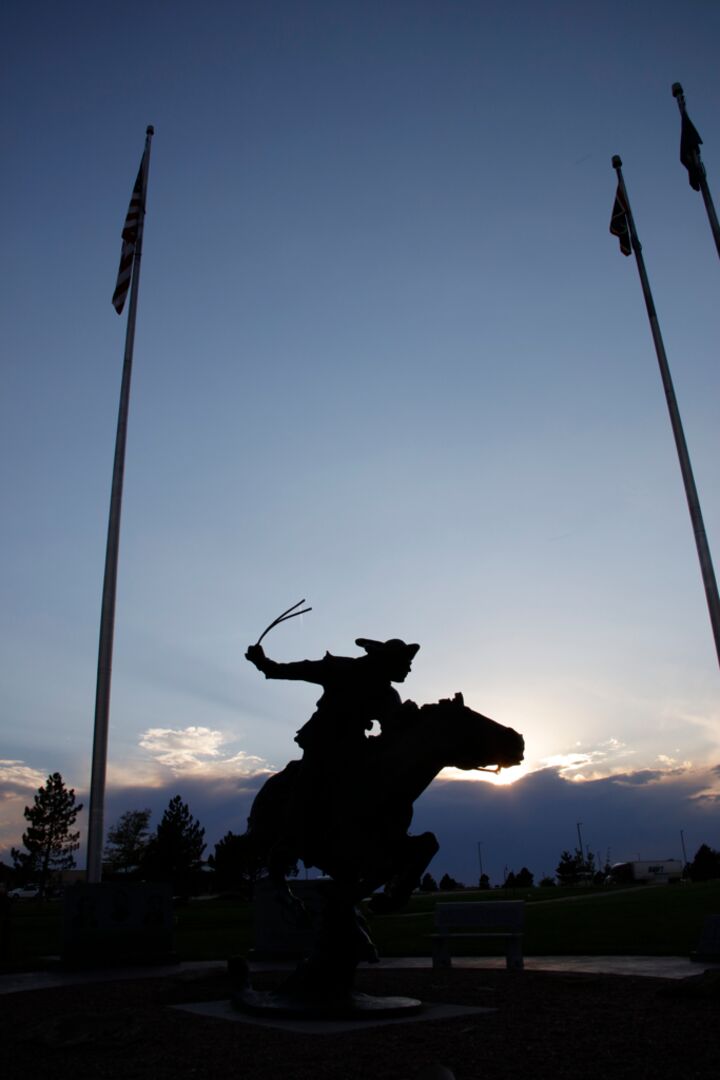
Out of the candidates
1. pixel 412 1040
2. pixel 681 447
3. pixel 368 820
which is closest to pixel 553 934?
pixel 681 447

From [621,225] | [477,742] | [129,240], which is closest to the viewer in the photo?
[477,742]

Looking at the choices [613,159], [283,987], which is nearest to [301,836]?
[283,987]

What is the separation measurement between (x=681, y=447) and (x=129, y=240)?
11.9m

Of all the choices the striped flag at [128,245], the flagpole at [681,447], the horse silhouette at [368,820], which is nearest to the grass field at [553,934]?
the flagpole at [681,447]

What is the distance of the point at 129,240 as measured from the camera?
58.5 ft

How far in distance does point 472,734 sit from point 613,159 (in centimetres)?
1484

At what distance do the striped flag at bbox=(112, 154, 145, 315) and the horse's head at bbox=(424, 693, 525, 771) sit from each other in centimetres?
1324

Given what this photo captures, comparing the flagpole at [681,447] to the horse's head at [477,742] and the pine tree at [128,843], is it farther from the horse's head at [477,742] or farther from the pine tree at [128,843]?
the pine tree at [128,843]

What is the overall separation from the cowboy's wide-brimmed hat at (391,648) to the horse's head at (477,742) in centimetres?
73

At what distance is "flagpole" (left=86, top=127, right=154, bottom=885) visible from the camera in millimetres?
14164

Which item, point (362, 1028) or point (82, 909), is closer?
point (362, 1028)

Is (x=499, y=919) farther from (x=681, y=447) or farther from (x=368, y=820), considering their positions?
(x=681, y=447)

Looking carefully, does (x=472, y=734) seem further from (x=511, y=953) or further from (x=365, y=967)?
(x=365, y=967)

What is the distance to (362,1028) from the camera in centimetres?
684
